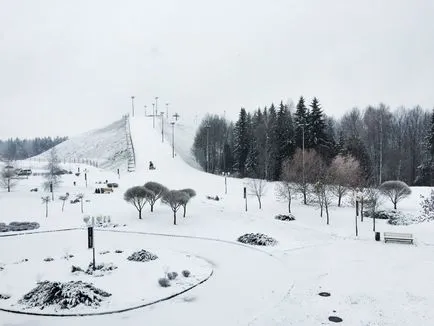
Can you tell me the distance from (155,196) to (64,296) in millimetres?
23141

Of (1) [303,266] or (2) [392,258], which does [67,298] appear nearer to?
(1) [303,266]

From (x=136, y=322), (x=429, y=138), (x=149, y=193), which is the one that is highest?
(x=429, y=138)

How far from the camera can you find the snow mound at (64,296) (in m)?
16.2

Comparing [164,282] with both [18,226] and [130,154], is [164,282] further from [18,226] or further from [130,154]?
[130,154]

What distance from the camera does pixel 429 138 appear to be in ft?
193

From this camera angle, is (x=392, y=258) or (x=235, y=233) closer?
(x=392, y=258)

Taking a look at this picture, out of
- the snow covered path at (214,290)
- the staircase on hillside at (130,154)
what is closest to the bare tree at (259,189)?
the snow covered path at (214,290)

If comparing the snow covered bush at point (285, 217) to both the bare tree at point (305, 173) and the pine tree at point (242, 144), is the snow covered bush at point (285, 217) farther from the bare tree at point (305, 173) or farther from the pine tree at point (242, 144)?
the pine tree at point (242, 144)

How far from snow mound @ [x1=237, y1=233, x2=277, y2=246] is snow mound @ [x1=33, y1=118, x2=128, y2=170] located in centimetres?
5418

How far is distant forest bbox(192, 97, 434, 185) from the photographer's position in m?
59.7

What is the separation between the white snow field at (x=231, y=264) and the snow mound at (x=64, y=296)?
1.27ft

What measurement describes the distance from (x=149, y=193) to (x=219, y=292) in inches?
833

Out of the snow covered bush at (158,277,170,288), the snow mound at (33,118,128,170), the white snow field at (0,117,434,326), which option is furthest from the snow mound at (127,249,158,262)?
the snow mound at (33,118,128,170)

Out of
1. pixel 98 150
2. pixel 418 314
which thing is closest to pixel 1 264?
pixel 418 314
